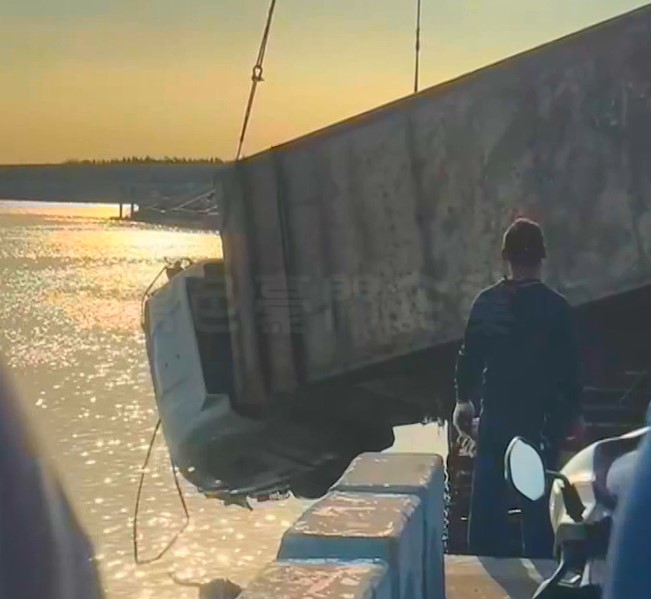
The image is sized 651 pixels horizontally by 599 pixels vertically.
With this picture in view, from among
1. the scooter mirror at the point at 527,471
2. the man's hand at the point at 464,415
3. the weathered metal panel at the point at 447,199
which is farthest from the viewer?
the weathered metal panel at the point at 447,199

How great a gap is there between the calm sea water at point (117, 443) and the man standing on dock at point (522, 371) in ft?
5.95

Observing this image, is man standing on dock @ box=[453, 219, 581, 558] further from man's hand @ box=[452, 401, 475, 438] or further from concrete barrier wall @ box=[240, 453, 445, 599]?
concrete barrier wall @ box=[240, 453, 445, 599]

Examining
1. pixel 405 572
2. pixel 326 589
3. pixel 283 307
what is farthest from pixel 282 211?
pixel 326 589

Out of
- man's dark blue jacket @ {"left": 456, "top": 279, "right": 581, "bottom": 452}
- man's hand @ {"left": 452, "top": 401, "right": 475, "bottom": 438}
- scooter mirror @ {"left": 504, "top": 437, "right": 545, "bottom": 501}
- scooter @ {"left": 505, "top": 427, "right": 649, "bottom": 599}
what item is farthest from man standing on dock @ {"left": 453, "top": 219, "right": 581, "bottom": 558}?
scooter mirror @ {"left": 504, "top": 437, "right": 545, "bottom": 501}

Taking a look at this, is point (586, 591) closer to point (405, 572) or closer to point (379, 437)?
point (405, 572)

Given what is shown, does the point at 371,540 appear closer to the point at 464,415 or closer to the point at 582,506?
the point at 582,506

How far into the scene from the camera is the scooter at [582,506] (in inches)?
136

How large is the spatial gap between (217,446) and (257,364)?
4.18ft

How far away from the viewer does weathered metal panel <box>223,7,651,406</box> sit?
1013 cm

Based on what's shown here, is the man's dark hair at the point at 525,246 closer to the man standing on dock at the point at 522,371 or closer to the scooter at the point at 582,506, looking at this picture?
the man standing on dock at the point at 522,371

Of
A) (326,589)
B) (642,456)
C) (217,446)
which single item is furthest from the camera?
(217,446)

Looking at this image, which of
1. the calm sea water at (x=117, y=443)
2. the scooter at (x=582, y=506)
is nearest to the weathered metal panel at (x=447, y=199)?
the calm sea water at (x=117, y=443)

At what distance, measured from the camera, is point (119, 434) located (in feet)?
66.1

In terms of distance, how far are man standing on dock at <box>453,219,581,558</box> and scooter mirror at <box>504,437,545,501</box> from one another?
2135mm
